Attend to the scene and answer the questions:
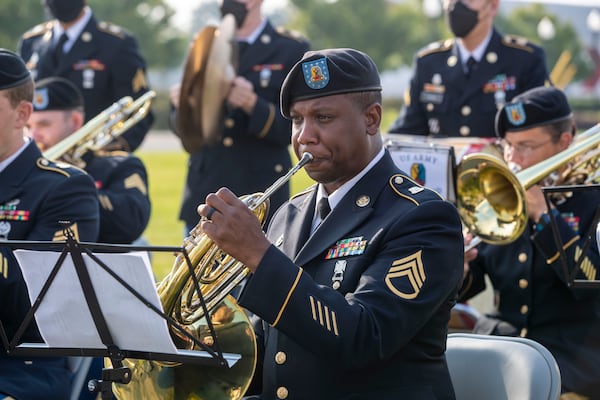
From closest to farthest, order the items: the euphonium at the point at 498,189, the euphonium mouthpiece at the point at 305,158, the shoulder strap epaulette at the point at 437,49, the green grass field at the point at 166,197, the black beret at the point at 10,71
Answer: the euphonium mouthpiece at the point at 305,158 < the black beret at the point at 10,71 < the euphonium at the point at 498,189 < the shoulder strap epaulette at the point at 437,49 < the green grass field at the point at 166,197

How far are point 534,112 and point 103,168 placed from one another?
96.2 inches

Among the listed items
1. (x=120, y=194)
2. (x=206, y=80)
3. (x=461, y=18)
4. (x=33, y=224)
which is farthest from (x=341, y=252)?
(x=461, y=18)

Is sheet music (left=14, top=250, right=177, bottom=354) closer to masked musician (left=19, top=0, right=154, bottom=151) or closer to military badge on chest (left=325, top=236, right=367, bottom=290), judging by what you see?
military badge on chest (left=325, top=236, right=367, bottom=290)

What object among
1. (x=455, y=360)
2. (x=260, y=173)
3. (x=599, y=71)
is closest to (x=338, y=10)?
(x=599, y=71)

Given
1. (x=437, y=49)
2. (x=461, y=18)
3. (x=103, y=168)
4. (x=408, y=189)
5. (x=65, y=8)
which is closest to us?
(x=408, y=189)

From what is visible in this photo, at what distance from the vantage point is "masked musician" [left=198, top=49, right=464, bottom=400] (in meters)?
3.14

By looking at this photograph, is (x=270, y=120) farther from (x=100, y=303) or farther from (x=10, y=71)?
(x=100, y=303)

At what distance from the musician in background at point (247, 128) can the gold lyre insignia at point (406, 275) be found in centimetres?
359

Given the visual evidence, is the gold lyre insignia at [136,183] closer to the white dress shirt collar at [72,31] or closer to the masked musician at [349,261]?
the white dress shirt collar at [72,31]

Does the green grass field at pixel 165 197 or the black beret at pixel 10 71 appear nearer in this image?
the black beret at pixel 10 71

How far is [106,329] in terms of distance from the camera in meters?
3.24

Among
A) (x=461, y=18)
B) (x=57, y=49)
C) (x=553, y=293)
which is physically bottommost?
(x=553, y=293)

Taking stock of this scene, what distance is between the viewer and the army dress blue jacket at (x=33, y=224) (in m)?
4.24

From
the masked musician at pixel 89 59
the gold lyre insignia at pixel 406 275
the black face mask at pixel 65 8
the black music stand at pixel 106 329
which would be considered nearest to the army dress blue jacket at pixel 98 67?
the masked musician at pixel 89 59
